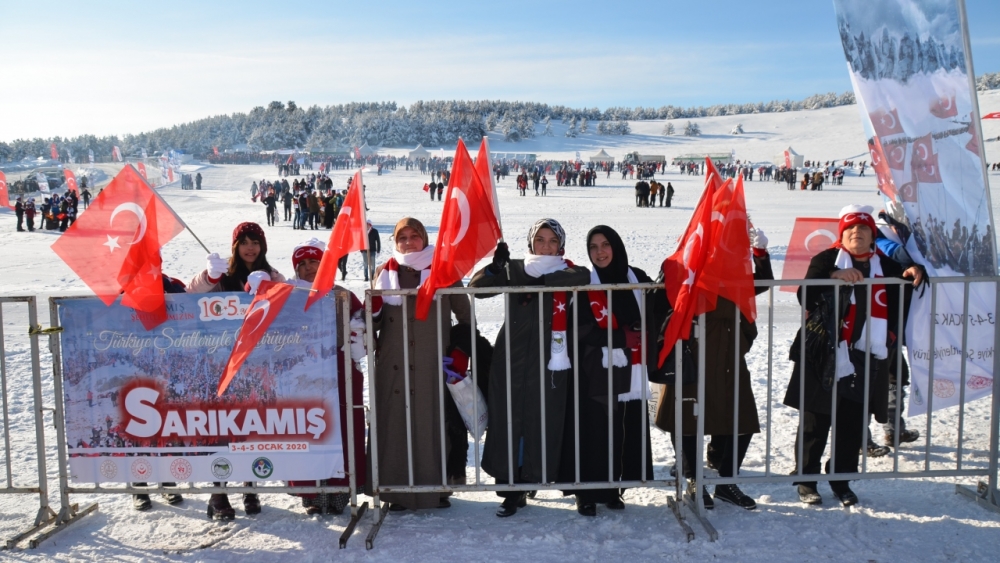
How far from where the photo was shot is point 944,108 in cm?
387

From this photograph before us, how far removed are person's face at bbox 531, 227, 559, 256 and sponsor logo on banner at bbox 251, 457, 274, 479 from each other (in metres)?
1.75

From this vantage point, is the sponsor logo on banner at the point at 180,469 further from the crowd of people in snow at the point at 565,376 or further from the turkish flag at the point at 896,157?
the turkish flag at the point at 896,157

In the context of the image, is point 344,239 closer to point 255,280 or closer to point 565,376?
point 255,280

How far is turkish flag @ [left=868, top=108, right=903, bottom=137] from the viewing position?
4102mm

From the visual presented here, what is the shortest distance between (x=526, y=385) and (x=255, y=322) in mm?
1398

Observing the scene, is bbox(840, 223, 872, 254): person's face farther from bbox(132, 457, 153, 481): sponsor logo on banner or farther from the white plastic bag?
bbox(132, 457, 153, 481): sponsor logo on banner

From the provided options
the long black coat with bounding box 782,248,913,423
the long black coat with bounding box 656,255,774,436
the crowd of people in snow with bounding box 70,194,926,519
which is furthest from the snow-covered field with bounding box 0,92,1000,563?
the long black coat with bounding box 782,248,913,423

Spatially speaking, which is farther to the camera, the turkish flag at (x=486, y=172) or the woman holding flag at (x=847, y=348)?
the turkish flag at (x=486, y=172)

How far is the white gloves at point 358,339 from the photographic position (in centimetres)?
371

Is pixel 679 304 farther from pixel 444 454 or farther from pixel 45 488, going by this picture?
pixel 45 488

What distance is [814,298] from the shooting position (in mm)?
3850

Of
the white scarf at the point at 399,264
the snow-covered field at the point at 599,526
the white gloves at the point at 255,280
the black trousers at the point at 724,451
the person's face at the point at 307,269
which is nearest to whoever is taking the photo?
the snow-covered field at the point at 599,526

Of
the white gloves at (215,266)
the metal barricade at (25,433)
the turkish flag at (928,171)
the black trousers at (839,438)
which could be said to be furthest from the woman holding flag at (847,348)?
the metal barricade at (25,433)

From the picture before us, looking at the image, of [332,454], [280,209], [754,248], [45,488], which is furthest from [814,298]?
[280,209]
